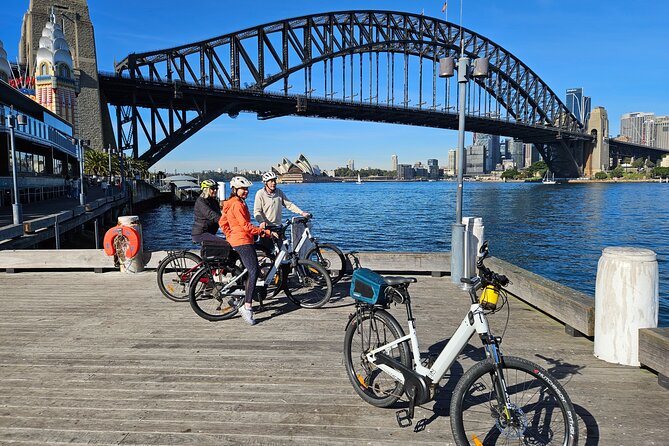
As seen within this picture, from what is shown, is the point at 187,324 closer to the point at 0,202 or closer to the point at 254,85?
the point at 0,202

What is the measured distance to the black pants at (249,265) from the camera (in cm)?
622

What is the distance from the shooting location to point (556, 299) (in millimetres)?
6090

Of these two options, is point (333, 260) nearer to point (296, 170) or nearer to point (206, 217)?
point (206, 217)

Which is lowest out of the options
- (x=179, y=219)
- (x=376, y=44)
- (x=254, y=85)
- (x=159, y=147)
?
(x=179, y=219)

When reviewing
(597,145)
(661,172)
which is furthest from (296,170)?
(661,172)

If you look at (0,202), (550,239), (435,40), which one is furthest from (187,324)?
(435,40)

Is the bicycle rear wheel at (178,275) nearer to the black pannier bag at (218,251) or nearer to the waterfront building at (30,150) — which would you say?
the black pannier bag at (218,251)

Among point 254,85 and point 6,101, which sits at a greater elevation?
point 254,85

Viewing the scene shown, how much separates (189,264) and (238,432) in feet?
16.5

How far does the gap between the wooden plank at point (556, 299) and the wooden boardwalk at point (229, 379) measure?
0.53 ft

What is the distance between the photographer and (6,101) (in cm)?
3459

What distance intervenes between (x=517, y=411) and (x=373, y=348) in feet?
4.19

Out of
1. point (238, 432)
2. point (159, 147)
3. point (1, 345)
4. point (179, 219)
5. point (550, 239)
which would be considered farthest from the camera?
point (159, 147)

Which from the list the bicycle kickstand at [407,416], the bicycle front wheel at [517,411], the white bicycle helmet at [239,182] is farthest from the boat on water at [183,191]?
the bicycle front wheel at [517,411]
